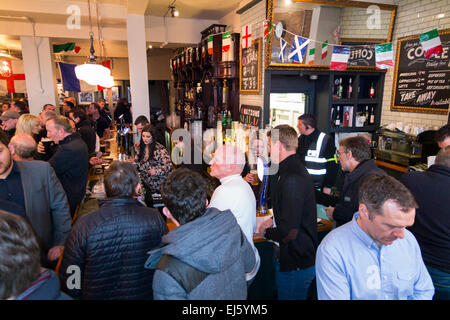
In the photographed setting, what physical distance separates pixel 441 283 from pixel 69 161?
3.50 metres

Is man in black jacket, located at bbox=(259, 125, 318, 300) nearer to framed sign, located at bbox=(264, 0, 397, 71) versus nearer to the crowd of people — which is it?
the crowd of people

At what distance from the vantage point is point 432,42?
400 cm

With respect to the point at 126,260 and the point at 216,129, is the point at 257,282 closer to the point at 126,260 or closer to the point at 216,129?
the point at 126,260

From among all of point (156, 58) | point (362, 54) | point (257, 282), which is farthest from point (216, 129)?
point (156, 58)

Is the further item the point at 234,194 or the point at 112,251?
the point at 234,194

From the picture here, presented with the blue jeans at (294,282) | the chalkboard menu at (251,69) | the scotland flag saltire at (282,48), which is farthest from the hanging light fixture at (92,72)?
the blue jeans at (294,282)

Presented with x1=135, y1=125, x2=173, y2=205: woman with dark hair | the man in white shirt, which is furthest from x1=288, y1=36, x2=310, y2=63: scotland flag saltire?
the man in white shirt

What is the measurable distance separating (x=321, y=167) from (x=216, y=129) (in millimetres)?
3109

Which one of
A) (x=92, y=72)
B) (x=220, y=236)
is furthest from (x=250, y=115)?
(x=220, y=236)

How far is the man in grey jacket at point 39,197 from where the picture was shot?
2180 mm

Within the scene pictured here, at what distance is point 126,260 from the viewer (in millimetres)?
1709

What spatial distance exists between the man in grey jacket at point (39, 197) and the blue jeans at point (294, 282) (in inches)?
67.8

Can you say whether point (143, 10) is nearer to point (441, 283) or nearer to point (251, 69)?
point (251, 69)

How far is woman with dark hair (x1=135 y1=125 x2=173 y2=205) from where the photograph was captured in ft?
12.5
